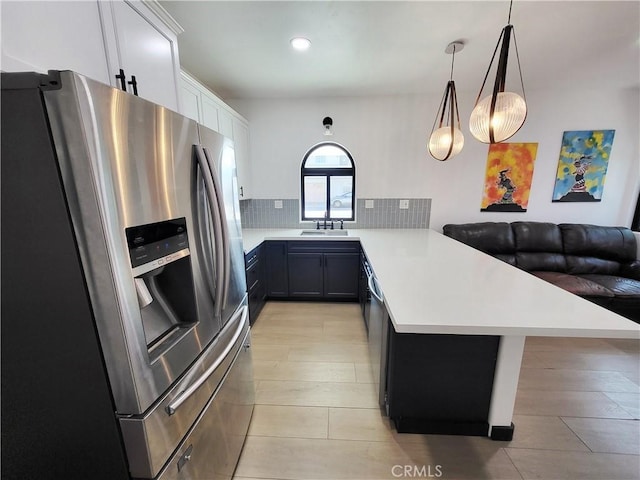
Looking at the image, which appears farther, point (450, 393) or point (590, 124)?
point (590, 124)

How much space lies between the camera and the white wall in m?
3.15

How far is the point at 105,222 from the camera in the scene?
62cm

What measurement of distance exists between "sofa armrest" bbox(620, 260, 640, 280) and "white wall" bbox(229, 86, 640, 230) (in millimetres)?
637

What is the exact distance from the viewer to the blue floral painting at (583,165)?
10.4 feet

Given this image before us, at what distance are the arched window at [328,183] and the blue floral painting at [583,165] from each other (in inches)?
106

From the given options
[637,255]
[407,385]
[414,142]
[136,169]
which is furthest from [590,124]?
[136,169]

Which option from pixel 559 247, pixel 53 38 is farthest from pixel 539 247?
pixel 53 38

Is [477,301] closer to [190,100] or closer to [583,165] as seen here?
[190,100]

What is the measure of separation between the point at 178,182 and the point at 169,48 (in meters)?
1.18

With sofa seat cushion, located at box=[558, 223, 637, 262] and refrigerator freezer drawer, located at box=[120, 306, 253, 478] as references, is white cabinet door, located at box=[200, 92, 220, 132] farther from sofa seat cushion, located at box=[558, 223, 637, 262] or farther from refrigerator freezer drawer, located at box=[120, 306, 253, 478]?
sofa seat cushion, located at box=[558, 223, 637, 262]

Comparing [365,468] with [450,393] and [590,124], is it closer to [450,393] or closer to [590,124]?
[450,393]

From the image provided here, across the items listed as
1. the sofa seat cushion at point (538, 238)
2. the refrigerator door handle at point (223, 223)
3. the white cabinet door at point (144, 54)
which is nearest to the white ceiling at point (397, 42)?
the white cabinet door at point (144, 54)

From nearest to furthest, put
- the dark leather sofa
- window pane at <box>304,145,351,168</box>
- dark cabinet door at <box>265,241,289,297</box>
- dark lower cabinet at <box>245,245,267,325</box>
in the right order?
dark lower cabinet at <box>245,245,267,325</box> → the dark leather sofa → dark cabinet door at <box>265,241,289,297</box> → window pane at <box>304,145,351,168</box>

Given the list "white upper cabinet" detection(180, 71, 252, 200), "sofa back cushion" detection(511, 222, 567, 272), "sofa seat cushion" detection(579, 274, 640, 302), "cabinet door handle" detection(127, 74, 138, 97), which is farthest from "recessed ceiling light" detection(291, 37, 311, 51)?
"sofa seat cushion" detection(579, 274, 640, 302)
